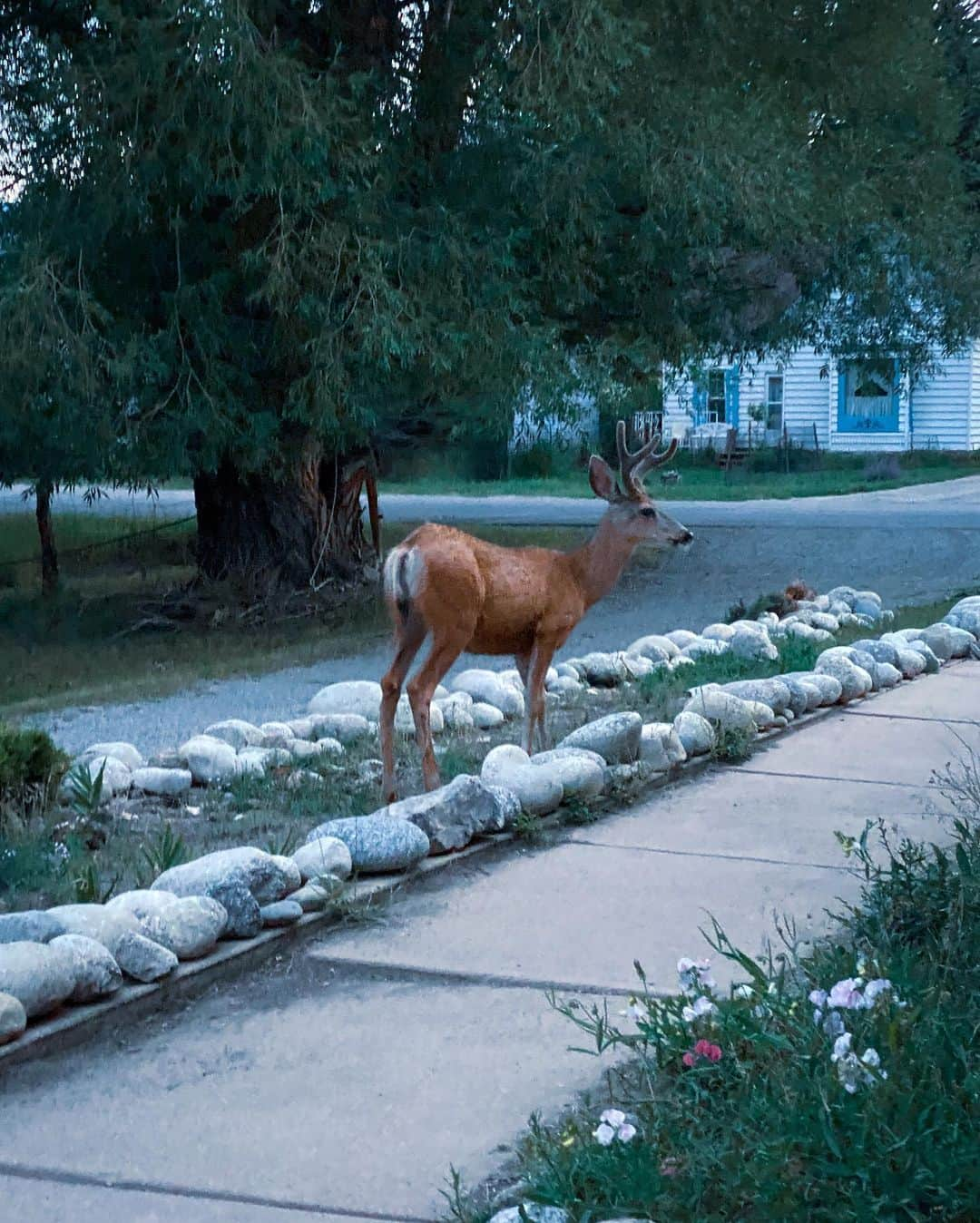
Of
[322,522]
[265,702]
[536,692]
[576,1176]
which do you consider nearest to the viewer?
[576,1176]

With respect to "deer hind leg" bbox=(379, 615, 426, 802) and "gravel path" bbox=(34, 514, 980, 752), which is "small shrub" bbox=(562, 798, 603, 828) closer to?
"deer hind leg" bbox=(379, 615, 426, 802)

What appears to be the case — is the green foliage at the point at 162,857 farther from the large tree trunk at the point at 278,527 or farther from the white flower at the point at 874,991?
the large tree trunk at the point at 278,527

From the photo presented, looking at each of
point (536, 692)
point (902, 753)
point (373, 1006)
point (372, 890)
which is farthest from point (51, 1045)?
point (902, 753)

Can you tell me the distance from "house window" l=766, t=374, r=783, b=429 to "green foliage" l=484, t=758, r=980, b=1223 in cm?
4187

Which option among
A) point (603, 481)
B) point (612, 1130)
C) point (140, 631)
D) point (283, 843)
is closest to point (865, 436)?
point (140, 631)

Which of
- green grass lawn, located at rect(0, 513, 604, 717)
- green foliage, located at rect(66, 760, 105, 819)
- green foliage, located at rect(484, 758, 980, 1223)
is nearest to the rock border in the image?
green foliage, located at rect(66, 760, 105, 819)

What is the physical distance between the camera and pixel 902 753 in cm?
873

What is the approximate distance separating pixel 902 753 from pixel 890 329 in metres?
12.4

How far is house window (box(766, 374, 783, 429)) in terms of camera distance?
45.9 metres

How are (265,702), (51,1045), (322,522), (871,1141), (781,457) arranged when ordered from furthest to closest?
(781,457) → (322,522) → (265,702) → (51,1045) → (871,1141)

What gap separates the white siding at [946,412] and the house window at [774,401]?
389cm

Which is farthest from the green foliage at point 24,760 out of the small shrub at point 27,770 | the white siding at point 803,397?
the white siding at point 803,397

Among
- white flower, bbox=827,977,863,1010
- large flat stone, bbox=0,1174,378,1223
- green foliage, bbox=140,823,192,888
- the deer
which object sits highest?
the deer

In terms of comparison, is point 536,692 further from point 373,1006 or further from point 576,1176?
point 576,1176
